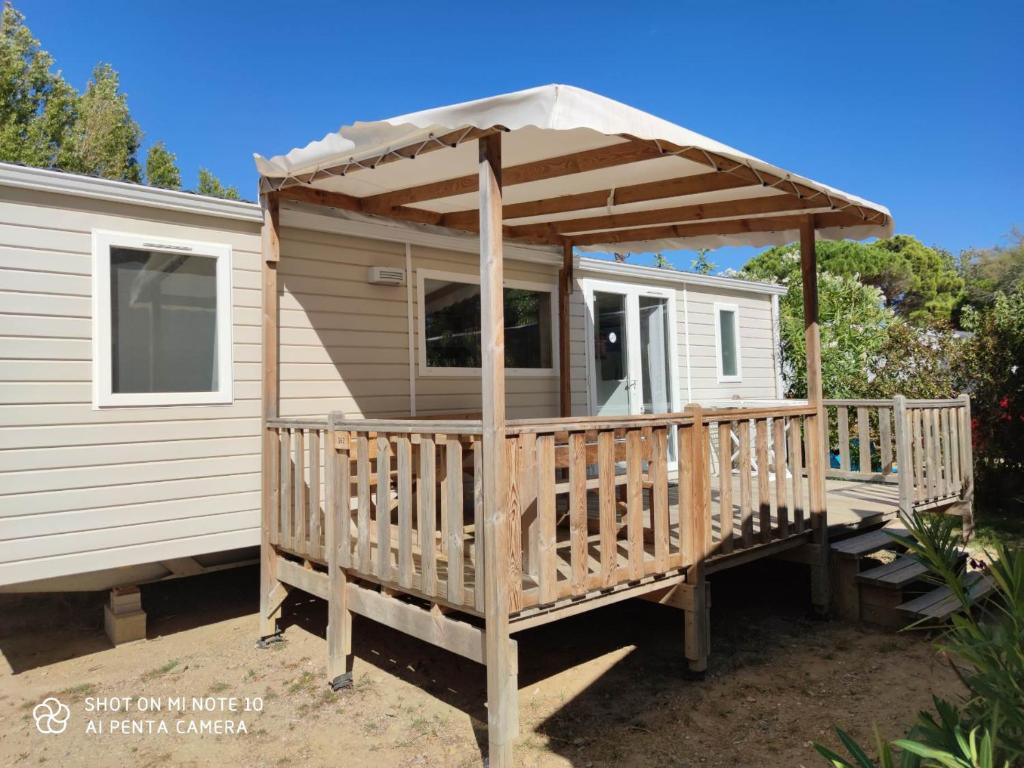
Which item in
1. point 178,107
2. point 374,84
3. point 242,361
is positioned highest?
point 178,107

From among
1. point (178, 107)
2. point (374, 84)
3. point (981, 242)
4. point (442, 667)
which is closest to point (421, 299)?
point (442, 667)

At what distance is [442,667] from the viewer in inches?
160

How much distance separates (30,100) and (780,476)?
66.2 feet

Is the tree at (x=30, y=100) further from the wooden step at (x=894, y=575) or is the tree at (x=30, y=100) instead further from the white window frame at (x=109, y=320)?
the wooden step at (x=894, y=575)

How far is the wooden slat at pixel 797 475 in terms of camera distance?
4418 mm

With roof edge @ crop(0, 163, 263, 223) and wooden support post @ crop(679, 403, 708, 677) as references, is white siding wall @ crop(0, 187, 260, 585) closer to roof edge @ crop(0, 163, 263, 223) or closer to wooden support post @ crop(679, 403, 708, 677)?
roof edge @ crop(0, 163, 263, 223)

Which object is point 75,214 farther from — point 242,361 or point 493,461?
point 493,461

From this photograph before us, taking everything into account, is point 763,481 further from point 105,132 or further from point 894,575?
point 105,132

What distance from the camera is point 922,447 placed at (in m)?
5.56

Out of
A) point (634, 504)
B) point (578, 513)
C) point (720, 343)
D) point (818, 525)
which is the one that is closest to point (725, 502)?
point (634, 504)

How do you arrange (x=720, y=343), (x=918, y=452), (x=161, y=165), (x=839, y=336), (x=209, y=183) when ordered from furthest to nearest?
1. (x=209, y=183)
2. (x=161, y=165)
3. (x=839, y=336)
4. (x=720, y=343)
5. (x=918, y=452)

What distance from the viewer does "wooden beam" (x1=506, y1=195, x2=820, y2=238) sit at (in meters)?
4.34

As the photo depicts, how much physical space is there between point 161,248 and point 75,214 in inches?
18.1

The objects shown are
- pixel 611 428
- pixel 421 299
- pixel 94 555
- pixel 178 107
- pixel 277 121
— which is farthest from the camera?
pixel 277 121
